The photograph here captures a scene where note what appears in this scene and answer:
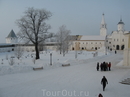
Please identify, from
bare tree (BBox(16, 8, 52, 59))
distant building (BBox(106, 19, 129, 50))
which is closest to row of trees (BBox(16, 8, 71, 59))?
bare tree (BBox(16, 8, 52, 59))

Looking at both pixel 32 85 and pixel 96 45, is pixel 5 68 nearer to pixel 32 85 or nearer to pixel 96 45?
pixel 32 85

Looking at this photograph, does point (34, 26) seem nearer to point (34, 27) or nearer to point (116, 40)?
point (34, 27)

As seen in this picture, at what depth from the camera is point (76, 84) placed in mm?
11000

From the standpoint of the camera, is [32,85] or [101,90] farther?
[32,85]

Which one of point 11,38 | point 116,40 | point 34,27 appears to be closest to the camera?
point 34,27

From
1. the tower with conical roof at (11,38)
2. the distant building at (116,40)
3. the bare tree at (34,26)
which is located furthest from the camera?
the tower with conical roof at (11,38)

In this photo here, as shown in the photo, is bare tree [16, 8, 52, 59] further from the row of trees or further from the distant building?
the distant building

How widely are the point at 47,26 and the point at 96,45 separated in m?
40.0

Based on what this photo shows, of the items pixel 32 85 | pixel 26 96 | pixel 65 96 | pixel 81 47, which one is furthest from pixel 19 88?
pixel 81 47

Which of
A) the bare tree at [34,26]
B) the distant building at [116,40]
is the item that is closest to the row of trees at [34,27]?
the bare tree at [34,26]

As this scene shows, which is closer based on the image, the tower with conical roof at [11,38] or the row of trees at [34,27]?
the row of trees at [34,27]

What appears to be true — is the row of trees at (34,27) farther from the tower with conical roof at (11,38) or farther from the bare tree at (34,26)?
the tower with conical roof at (11,38)

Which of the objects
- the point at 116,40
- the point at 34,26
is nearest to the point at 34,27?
the point at 34,26

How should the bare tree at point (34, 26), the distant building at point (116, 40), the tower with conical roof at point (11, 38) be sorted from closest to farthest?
the bare tree at point (34, 26) < the distant building at point (116, 40) < the tower with conical roof at point (11, 38)
